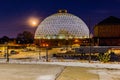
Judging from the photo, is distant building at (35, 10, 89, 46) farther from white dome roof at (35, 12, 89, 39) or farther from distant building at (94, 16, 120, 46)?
distant building at (94, 16, 120, 46)

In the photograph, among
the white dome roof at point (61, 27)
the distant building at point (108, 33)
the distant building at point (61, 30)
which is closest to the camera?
the distant building at point (108, 33)

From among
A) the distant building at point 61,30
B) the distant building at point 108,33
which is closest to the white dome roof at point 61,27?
the distant building at point 61,30

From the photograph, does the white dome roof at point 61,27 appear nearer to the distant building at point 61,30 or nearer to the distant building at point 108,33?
the distant building at point 61,30

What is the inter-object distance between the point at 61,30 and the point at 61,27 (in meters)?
1.51

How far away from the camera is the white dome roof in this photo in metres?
84.0

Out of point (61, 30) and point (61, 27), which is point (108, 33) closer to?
point (61, 30)

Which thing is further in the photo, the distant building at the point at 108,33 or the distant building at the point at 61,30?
the distant building at the point at 61,30

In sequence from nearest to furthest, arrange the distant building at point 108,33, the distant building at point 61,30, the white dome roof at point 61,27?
the distant building at point 108,33 < the distant building at point 61,30 < the white dome roof at point 61,27

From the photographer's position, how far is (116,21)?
70625mm

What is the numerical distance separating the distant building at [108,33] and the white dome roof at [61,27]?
1371cm

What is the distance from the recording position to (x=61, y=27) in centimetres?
8556

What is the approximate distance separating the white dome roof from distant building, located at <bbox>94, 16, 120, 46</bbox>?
13.7 m

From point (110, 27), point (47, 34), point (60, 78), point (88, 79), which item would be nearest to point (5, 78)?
point (60, 78)

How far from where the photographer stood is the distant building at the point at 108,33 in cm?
6950
